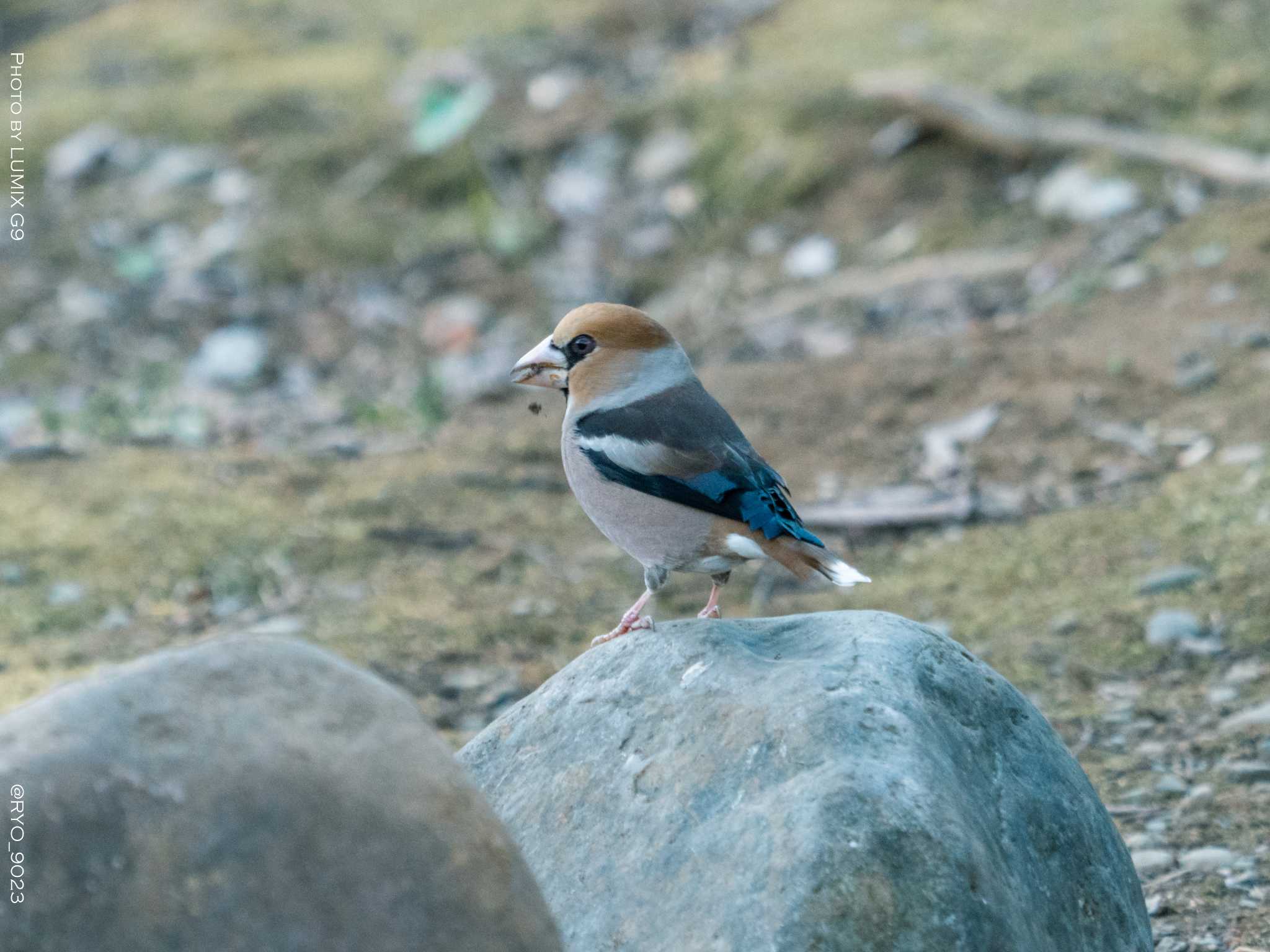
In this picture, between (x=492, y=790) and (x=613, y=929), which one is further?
(x=492, y=790)

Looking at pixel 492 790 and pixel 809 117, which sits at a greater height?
pixel 492 790

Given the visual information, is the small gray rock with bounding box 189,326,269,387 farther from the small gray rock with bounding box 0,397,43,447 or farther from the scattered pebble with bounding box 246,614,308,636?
the scattered pebble with bounding box 246,614,308,636

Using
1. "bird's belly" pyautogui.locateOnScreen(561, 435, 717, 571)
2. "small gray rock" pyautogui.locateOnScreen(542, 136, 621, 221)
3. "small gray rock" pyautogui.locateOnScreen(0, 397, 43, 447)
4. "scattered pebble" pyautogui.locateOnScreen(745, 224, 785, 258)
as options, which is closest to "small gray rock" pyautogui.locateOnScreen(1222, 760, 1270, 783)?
"bird's belly" pyautogui.locateOnScreen(561, 435, 717, 571)

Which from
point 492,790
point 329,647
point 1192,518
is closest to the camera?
point 492,790

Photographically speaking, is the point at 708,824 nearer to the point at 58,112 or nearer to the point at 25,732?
the point at 25,732

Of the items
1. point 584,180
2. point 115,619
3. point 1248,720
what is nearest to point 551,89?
point 584,180

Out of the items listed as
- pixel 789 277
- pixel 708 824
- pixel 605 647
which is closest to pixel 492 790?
pixel 605 647

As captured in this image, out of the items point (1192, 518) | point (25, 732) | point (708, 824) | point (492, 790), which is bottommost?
point (1192, 518)

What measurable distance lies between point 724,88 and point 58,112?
506cm

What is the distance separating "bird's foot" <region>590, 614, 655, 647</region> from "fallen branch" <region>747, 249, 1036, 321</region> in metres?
4.84

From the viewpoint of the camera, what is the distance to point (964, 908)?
248 centimetres

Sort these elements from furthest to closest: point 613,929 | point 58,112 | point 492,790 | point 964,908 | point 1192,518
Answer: point 58,112, point 1192,518, point 492,790, point 613,929, point 964,908

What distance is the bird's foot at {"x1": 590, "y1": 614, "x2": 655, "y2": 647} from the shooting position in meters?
3.33

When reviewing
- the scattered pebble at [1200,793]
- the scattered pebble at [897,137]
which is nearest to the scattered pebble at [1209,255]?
the scattered pebble at [897,137]
